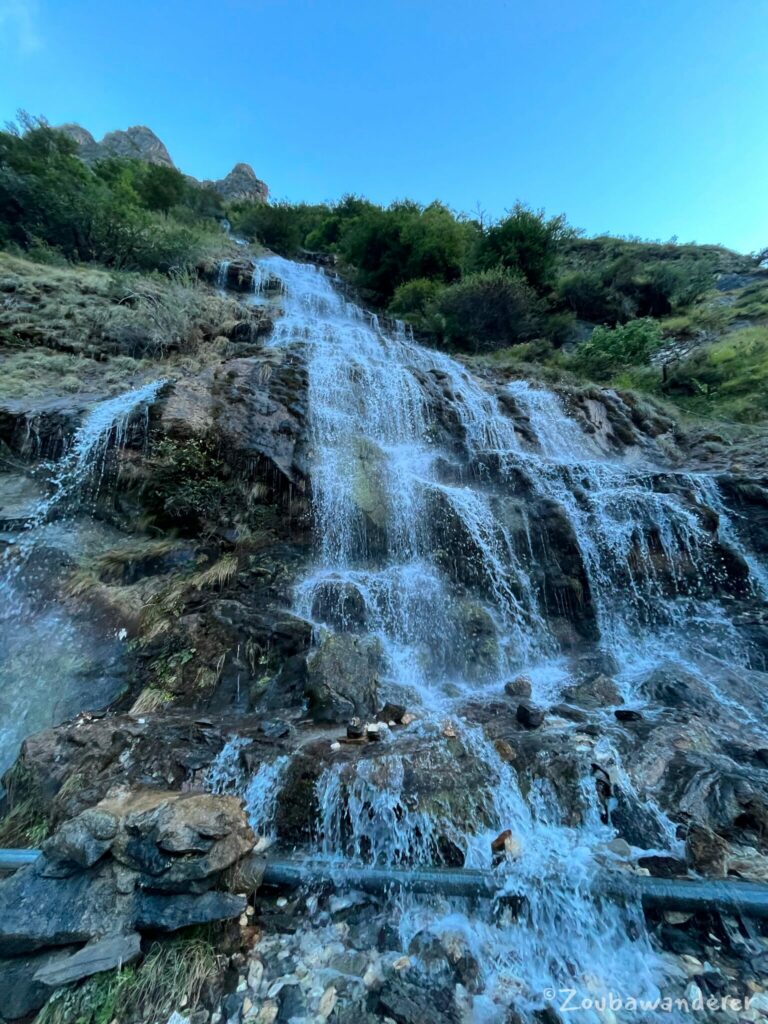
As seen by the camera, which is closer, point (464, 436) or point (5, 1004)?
point (5, 1004)

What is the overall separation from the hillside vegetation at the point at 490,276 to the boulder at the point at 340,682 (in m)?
7.38

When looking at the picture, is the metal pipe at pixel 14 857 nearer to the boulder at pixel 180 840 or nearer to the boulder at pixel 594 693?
the boulder at pixel 180 840

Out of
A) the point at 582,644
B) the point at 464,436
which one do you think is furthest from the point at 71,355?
the point at 582,644

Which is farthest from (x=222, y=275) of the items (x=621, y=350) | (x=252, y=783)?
(x=252, y=783)

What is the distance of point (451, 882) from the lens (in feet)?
8.27

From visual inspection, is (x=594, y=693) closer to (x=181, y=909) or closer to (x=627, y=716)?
(x=627, y=716)

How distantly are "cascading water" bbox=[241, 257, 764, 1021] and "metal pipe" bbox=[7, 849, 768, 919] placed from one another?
0.12 metres

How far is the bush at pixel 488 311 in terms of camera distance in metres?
14.7

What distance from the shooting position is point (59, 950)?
2150 millimetres

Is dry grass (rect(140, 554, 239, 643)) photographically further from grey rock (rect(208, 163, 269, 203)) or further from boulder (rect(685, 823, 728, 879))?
grey rock (rect(208, 163, 269, 203))

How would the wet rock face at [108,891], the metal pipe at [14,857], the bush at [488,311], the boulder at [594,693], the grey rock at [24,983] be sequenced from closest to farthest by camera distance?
1. the grey rock at [24,983]
2. the wet rock face at [108,891]
3. the metal pipe at [14,857]
4. the boulder at [594,693]
5. the bush at [488,311]

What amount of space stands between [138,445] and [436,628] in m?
5.22

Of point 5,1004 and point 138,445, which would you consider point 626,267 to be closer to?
point 138,445

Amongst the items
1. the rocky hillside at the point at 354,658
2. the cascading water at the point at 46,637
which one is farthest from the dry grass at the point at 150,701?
the cascading water at the point at 46,637
